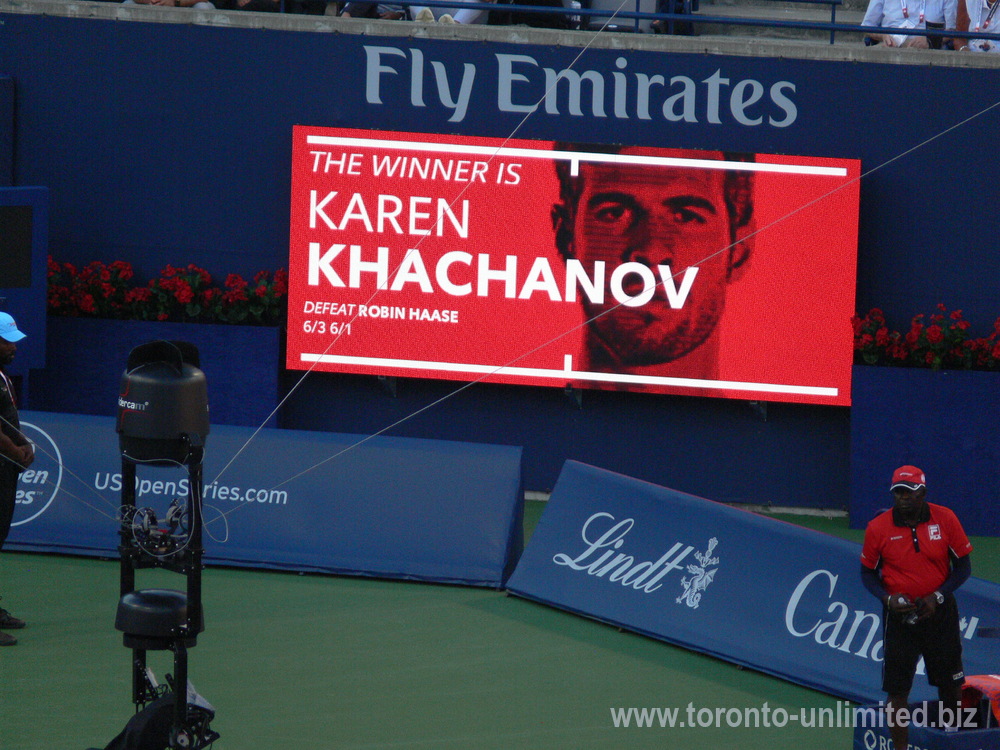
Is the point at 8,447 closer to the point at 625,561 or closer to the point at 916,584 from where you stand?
the point at 625,561

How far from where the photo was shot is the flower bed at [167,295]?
42.1 ft

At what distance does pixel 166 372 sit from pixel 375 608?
4318mm

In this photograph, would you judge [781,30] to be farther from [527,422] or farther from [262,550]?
[262,550]

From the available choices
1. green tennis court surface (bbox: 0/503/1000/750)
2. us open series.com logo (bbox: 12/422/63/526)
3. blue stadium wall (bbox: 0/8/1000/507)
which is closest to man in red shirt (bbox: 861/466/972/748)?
green tennis court surface (bbox: 0/503/1000/750)

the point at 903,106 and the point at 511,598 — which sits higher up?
the point at 903,106

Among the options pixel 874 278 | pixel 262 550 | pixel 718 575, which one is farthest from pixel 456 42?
pixel 718 575

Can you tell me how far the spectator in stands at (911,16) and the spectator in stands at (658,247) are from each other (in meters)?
2.36

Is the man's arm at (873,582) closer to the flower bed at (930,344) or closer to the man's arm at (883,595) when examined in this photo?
the man's arm at (883,595)

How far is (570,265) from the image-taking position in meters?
12.4

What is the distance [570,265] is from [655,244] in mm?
795

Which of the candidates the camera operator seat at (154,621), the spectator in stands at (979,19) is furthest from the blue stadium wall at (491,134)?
the camera operator seat at (154,621)

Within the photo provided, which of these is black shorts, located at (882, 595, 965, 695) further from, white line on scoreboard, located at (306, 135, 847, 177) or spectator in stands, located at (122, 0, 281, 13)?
spectator in stands, located at (122, 0, 281, 13)

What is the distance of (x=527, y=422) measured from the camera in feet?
42.7

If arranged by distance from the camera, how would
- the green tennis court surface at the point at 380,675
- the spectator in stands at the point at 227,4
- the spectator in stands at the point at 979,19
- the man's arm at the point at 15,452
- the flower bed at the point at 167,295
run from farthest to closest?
the spectator in stands at the point at 227,4, the spectator in stands at the point at 979,19, the flower bed at the point at 167,295, the man's arm at the point at 15,452, the green tennis court surface at the point at 380,675
